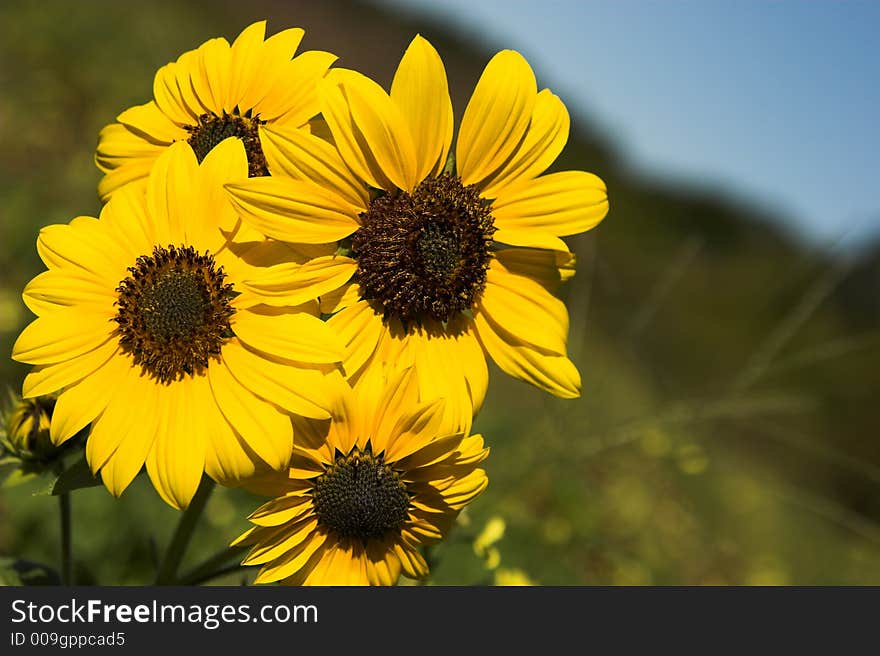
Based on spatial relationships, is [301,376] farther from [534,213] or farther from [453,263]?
[534,213]

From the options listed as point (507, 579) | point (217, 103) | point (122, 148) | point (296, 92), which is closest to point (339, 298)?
point (296, 92)

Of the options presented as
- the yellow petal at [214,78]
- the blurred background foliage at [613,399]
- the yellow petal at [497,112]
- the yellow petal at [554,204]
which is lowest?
the blurred background foliage at [613,399]

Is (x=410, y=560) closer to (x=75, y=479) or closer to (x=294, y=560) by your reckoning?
(x=294, y=560)

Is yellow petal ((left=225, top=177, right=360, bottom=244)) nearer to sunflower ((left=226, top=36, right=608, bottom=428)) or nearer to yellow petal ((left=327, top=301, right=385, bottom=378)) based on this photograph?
sunflower ((left=226, top=36, right=608, bottom=428))

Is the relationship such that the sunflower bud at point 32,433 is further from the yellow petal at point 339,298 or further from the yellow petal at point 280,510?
the yellow petal at point 339,298

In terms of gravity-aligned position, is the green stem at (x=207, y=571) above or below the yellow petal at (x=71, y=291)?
below

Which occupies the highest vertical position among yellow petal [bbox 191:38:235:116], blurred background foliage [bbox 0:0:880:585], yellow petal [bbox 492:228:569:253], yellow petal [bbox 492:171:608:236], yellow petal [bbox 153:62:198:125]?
yellow petal [bbox 492:171:608:236]

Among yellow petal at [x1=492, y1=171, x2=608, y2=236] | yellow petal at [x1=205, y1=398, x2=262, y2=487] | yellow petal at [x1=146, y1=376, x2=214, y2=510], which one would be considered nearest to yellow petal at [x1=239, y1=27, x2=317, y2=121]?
yellow petal at [x1=492, y1=171, x2=608, y2=236]

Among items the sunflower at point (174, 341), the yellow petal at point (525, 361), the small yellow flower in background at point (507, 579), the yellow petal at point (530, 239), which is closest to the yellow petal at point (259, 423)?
the sunflower at point (174, 341)
